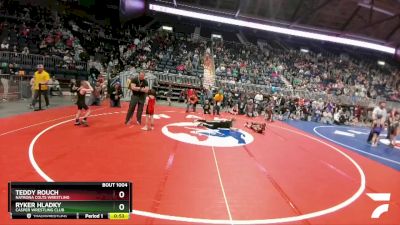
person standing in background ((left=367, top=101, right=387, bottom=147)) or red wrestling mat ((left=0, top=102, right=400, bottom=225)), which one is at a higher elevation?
person standing in background ((left=367, top=101, right=387, bottom=147))

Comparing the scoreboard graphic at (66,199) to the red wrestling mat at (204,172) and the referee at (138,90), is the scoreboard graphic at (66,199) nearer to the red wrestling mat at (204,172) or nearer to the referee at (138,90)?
the red wrestling mat at (204,172)

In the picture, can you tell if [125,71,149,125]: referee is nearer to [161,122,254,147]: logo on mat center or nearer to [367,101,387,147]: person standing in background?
[161,122,254,147]: logo on mat center

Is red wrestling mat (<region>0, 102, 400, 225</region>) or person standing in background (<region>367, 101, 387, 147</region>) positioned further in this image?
person standing in background (<region>367, 101, 387, 147</region>)

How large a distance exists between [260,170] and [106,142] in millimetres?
3374

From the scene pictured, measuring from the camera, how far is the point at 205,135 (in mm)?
7840

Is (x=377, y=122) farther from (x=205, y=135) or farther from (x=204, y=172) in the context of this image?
(x=204, y=172)

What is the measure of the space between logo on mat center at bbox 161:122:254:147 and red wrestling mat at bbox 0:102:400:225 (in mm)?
30

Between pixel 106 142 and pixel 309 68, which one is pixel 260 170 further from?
pixel 309 68

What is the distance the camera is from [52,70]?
16.7 metres

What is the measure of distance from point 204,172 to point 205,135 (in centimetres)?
309

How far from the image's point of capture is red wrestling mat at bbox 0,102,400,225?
345 cm

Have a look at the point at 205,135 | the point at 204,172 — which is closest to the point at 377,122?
the point at 205,135

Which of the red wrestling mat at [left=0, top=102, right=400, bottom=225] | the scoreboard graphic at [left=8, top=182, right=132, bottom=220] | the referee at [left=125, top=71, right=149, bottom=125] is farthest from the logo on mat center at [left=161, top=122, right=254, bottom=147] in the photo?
the scoreboard graphic at [left=8, top=182, right=132, bottom=220]

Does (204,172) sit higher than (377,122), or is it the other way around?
(377,122)
